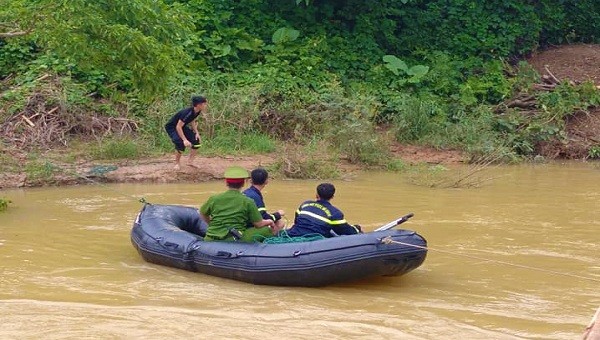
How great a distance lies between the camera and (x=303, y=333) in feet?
24.7

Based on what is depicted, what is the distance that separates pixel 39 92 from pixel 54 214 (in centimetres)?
563

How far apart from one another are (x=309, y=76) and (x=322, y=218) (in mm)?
11832

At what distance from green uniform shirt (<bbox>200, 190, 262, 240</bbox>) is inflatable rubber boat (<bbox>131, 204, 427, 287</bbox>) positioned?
6.9 inches

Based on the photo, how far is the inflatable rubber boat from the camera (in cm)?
864

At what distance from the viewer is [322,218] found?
905cm

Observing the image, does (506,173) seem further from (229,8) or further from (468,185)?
(229,8)

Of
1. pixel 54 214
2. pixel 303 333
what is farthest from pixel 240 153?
pixel 303 333

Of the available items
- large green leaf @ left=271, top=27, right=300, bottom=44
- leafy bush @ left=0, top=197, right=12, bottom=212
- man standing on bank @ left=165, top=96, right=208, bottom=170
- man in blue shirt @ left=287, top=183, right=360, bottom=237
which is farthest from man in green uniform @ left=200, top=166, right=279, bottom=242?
large green leaf @ left=271, top=27, right=300, bottom=44

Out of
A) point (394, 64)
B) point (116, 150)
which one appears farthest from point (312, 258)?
point (394, 64)

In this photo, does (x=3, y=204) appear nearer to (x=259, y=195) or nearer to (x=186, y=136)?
(x=186, y=136)

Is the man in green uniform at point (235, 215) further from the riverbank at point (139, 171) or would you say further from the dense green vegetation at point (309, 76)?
the riverbank at point (139, 171)

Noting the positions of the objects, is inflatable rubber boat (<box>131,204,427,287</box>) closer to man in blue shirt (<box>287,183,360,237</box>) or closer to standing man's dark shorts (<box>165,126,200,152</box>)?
man in blue shirt (<box>287,183,360,237</box>)

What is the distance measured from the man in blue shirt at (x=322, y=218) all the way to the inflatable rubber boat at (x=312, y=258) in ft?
0.92

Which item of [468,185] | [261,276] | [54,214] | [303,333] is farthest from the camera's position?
[468,185]
